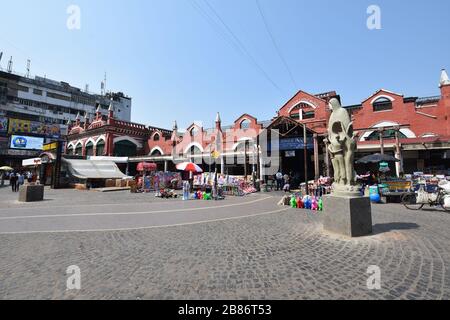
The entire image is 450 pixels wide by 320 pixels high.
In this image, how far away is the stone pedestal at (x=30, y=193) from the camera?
1282cm

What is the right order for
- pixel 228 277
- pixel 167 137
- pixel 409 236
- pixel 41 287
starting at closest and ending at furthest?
pixel 41 287 → pixel 228 277 → pixel 409 236 → pixel 167 137

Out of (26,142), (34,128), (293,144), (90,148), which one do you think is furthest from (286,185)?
(34,128)

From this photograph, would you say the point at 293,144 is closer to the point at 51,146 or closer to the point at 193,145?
the point at 193,145

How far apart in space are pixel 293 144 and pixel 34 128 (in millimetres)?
54524

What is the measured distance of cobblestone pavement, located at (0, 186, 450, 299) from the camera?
9.90 ft

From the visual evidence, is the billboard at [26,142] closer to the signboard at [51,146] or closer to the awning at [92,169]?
the signboard at [51,146]

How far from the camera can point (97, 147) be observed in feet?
117

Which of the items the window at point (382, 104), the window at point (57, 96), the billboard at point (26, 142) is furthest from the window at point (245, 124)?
the window at point (57, 96)

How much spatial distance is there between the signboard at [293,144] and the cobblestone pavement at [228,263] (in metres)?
14.2

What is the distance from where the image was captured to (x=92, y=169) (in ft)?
85.6

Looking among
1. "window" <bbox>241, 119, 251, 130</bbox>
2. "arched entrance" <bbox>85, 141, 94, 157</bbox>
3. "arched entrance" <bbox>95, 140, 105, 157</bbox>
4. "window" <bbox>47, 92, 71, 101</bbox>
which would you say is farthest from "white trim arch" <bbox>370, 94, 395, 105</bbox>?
"window" <bbox>47, 92, 71, 101</bbox>
